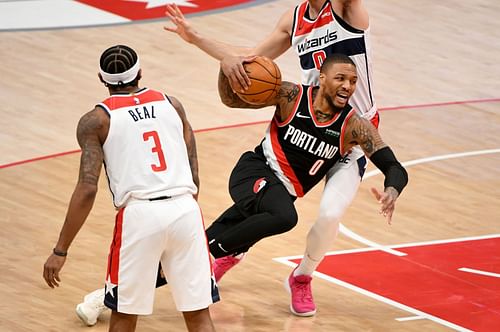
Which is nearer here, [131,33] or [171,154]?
[171,154]

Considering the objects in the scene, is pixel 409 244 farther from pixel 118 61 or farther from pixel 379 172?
pixel 118 61

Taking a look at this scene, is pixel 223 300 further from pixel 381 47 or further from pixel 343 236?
pixel 381 47

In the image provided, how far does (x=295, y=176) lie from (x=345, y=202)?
0.42m

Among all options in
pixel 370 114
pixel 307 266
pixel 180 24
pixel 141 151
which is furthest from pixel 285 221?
pixel 180 24

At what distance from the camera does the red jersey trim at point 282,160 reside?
880 cm

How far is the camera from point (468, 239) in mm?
10555

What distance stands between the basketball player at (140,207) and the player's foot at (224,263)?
1.83m

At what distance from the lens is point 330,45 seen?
347 inches

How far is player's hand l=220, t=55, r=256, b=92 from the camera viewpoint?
8.38m

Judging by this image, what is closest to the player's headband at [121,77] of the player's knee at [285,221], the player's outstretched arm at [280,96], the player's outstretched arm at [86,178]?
the player's outstretched arm at [86,178]

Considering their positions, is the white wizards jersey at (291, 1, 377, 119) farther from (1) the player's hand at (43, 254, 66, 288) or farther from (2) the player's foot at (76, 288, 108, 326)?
(1) the player's hand at (43, 254, 66, 288)

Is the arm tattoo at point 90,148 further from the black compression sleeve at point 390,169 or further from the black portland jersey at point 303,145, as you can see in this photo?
the black compression sleeve at point 390,169

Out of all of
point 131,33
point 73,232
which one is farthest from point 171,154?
point 131,33

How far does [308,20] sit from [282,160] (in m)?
1.05
